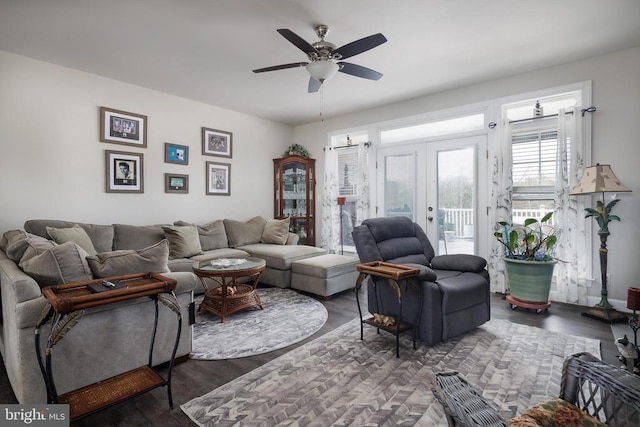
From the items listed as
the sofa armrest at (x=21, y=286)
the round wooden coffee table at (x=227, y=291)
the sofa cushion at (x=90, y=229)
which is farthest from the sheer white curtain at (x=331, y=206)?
the sofa armrest at (x=21, y=286)

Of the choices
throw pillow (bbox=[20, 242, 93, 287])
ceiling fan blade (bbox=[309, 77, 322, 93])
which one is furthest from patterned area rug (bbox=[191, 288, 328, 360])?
ceiling fan blade (bbox=[309, 77, 322, 93])

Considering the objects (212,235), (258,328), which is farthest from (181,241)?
(258,328)

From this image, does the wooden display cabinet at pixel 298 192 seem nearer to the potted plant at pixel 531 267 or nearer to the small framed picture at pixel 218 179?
the small framed picture at pixel 218 179

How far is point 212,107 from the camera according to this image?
17.2ft

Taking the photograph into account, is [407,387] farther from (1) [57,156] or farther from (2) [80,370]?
(1) [57,156]

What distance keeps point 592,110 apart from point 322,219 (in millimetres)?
4068

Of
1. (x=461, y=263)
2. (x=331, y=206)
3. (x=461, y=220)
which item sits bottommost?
(x=461, y=263)

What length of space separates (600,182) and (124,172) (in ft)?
18.1

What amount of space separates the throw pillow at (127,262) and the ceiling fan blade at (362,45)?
208 centimetres

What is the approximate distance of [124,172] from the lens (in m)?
4.24

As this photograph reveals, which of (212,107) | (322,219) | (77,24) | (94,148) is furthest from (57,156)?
(322,219)

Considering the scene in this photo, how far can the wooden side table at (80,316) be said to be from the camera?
147cm

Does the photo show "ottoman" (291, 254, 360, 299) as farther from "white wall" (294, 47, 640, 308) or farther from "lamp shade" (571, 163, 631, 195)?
"white wall" (294, 47, 640, 308)

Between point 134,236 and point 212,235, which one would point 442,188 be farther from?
point 134,236
